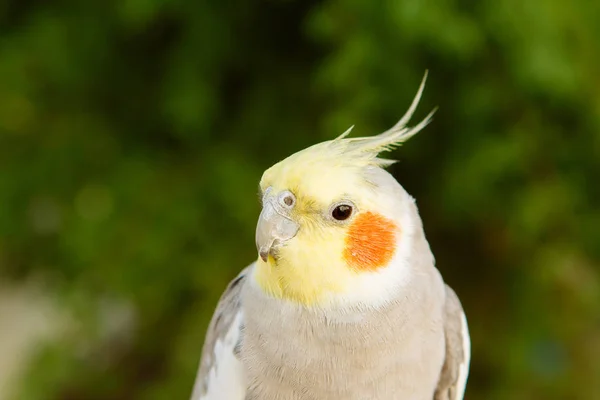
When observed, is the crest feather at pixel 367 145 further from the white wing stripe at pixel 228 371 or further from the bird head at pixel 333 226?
the white wing stripe at pixel 228 371

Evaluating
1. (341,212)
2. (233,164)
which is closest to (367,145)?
(341,212)

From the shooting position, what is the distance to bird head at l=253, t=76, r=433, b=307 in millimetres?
608

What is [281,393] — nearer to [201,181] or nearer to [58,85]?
[201,181]

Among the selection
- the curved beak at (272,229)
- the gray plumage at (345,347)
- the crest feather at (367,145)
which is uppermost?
the crest feather at (367,145)

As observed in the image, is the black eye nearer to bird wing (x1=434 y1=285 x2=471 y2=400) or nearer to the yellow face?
the yellow face

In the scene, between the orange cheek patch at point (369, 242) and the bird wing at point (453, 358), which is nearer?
the orange cheek patch at point (369, 242)

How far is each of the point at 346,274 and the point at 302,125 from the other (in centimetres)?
61

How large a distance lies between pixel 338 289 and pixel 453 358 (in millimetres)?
180

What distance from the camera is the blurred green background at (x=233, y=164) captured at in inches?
42.5

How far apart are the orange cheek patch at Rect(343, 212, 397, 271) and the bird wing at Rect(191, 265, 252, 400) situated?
142 mm

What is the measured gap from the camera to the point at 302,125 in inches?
47.6

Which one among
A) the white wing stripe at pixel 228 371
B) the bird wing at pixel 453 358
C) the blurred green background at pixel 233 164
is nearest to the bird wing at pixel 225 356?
the white wing stripe at pixel 228 371

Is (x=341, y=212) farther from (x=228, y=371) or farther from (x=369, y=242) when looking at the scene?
(x=228, y=371)

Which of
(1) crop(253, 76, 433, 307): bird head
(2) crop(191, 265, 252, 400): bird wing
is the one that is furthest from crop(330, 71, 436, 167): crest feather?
(2) crop(191, 265, 252, 400): bird wing
